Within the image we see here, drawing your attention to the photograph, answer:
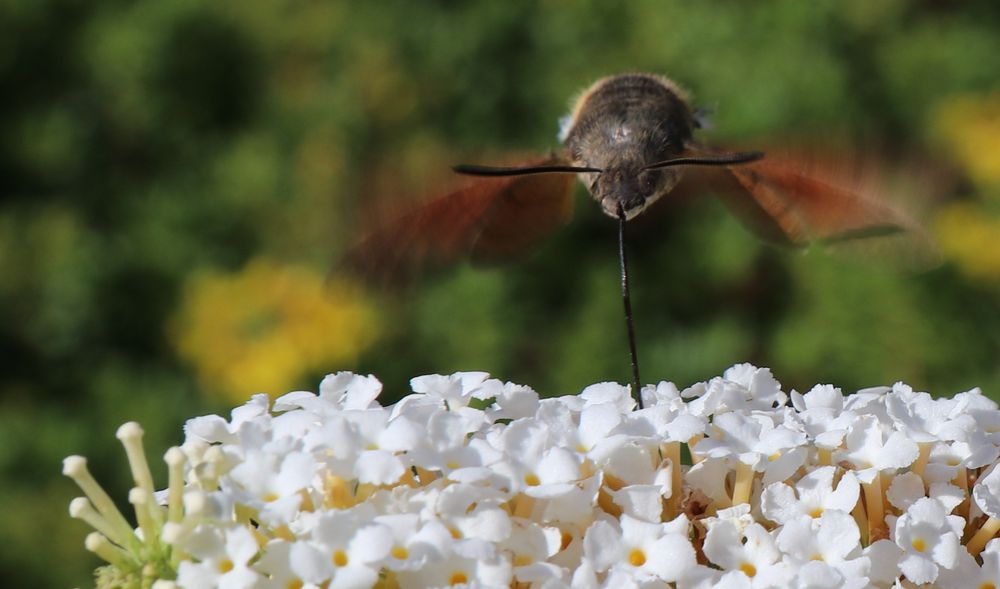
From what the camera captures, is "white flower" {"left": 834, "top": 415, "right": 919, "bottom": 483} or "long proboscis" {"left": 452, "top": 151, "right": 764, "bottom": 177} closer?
"white flower" {"left": 834, "top": 415, "right": 919, "bottom": 483}

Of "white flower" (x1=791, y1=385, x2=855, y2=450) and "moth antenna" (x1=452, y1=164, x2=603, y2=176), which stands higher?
"moth antenna" (x1=452, y1=164, x2=603, y2=176)

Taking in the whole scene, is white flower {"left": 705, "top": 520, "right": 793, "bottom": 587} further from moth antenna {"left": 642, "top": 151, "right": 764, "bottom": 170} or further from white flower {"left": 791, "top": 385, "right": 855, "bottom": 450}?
moth antenna {"left": 642, "top": 151, "right": 764, "bottom": 170}

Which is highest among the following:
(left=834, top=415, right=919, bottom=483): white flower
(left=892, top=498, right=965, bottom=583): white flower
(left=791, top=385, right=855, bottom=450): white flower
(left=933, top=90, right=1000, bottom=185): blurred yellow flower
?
(left=933, top=90, right=1000, bottom=185): blurred yellow flower

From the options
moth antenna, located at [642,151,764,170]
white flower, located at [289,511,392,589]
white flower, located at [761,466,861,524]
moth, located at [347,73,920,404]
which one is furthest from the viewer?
moth, located at [347,73,920,404]

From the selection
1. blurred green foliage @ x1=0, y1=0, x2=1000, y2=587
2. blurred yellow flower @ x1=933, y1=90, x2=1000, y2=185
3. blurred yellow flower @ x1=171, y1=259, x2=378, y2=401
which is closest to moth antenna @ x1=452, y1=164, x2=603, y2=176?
blurred green foliage @ x1=0, y1=0, x2=1000, y2=587

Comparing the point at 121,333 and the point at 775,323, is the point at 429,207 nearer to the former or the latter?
the point at 775,323

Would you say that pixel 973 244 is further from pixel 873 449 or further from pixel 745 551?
pixel 745 551

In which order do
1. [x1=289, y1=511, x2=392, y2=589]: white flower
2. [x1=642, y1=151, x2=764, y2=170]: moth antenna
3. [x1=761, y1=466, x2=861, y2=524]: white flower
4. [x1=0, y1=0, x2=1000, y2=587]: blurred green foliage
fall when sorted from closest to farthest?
[x1=289, y1=511, x2=392, y2=589]: white flower, [x1=761, y1=466, x2=861, y2=524]: white flower, [x1=642, y1=151, x2=764, y2=170]: moth antenna, [x1=0, y1=0, x2=1000, y2=587]: blurred green foliage
